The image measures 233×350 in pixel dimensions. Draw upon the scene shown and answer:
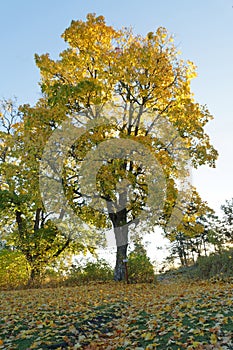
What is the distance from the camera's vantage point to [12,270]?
14.1m


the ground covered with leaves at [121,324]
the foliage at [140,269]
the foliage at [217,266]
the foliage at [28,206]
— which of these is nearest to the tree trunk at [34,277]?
the foliage at [28,206]

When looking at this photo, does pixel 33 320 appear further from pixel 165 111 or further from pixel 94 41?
pixel 94 41

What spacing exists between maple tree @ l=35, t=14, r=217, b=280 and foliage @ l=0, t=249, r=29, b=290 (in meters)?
3.32

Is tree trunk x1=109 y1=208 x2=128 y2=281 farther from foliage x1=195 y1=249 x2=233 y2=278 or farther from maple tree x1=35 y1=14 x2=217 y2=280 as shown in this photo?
foliage x1=195 y1=249 x2=233 y2=278

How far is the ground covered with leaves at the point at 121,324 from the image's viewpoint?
4.52 meters

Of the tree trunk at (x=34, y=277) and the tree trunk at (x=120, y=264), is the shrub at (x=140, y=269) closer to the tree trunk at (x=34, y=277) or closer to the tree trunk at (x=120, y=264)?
the tree trunk at (x=120, y=264)

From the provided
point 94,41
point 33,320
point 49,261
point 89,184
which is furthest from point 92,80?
point 33,320

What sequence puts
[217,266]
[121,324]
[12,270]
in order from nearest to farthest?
[121,324] → [217,266] → [12,270]

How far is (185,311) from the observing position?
5914 millimetres

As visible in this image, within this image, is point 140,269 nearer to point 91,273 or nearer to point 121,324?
point 91,273

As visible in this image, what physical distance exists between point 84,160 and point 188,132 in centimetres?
436

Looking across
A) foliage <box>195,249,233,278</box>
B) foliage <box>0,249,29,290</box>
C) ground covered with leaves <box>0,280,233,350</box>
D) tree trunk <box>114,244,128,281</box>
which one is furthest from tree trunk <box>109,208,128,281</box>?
ground covered with leaves <box>0,280,233,350</box>

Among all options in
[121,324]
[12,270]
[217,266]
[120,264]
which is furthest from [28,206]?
[121,324]

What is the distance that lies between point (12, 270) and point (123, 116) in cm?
781
